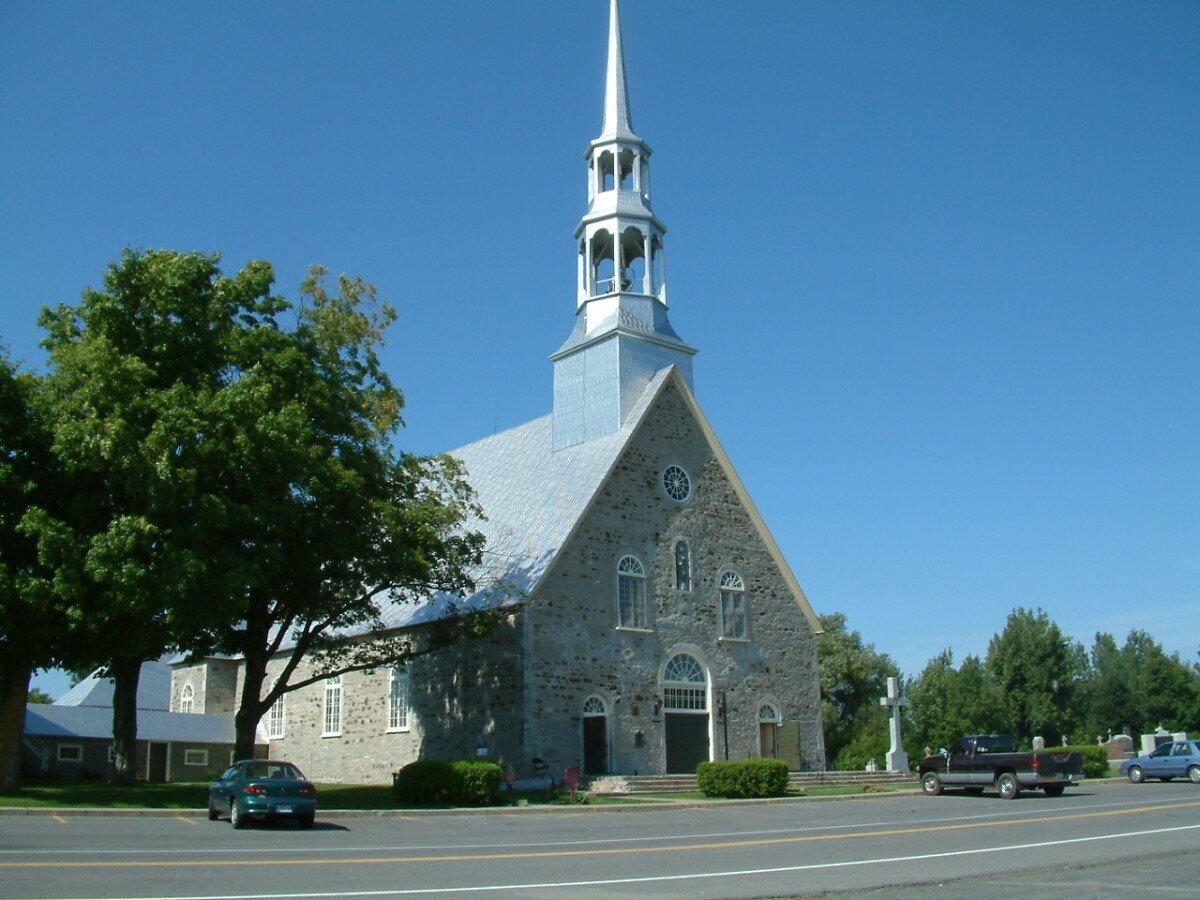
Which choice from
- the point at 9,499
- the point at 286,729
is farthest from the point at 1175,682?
the point at 9,499

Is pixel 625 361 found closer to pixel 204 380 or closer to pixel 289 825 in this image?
pixel 204 380

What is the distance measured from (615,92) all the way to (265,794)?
29111 millimetres

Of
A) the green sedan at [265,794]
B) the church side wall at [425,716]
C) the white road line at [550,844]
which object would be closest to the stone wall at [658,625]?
the church side wall at [425,716]

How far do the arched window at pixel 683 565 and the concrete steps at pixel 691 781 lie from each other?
20.9 feet

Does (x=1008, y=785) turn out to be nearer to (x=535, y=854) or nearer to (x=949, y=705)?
(x=535, y=854)

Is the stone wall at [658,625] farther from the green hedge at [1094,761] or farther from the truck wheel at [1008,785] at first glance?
the truck wheel at [1008,785]

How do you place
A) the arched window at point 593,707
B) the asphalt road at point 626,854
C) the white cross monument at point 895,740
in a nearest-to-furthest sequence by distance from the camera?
the asphalt road at point 626,854 → the arched window at point 593,707 → the white cross monument at point 895,740

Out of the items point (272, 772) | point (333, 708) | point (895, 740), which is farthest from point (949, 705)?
point (272, 772)

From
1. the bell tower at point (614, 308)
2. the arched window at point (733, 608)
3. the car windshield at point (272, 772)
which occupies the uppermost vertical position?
the bell tower at point (614, 308)

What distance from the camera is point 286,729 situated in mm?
42406

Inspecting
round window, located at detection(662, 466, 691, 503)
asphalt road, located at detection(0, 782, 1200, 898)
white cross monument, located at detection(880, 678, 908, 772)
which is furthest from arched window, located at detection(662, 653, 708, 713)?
asphalt road, located at detection(0, 782, 1200, 898)

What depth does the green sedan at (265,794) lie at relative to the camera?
19.9 metres

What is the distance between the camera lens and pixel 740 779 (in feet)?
94.6

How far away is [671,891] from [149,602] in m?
15.8
